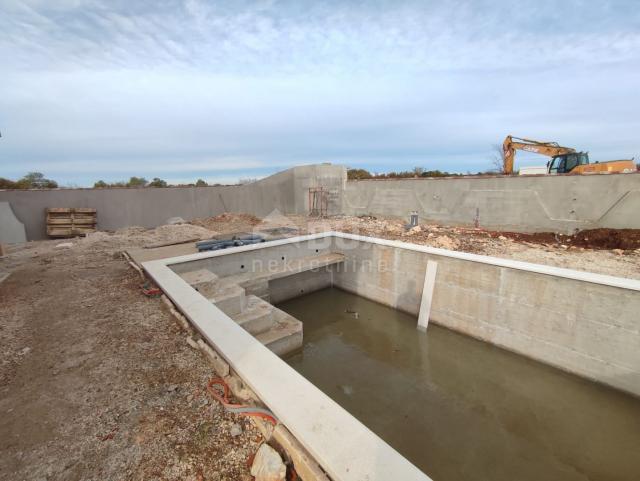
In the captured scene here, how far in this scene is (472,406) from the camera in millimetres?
4480

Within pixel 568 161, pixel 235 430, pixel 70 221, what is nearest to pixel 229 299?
pixel 235 430

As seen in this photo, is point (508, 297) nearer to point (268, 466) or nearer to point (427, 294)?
point (427, 294)

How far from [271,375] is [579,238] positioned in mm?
9886

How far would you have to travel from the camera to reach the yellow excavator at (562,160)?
32.0 ft

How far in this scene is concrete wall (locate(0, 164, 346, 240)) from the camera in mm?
9859

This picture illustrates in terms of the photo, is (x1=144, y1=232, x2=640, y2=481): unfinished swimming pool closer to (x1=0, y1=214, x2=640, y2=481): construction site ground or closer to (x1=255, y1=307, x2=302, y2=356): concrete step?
(x1=255, y1=307, x2=302, y2=356): concrete step

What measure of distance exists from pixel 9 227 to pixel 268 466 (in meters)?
12.4

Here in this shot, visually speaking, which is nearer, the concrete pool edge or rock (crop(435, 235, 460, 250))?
the concrete pool edge

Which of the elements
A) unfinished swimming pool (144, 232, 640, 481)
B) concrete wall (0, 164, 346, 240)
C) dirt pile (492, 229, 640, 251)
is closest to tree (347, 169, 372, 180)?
concrete wall (0, 164, 346, 240)

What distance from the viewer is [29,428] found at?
208cm

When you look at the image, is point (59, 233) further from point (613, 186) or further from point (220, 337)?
point (613, 186)

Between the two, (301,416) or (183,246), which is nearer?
(301,416)

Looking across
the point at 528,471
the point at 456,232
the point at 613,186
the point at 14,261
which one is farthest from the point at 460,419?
the point at 14,261

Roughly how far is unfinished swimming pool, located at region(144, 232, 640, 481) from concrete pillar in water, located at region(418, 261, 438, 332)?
0.03 m
